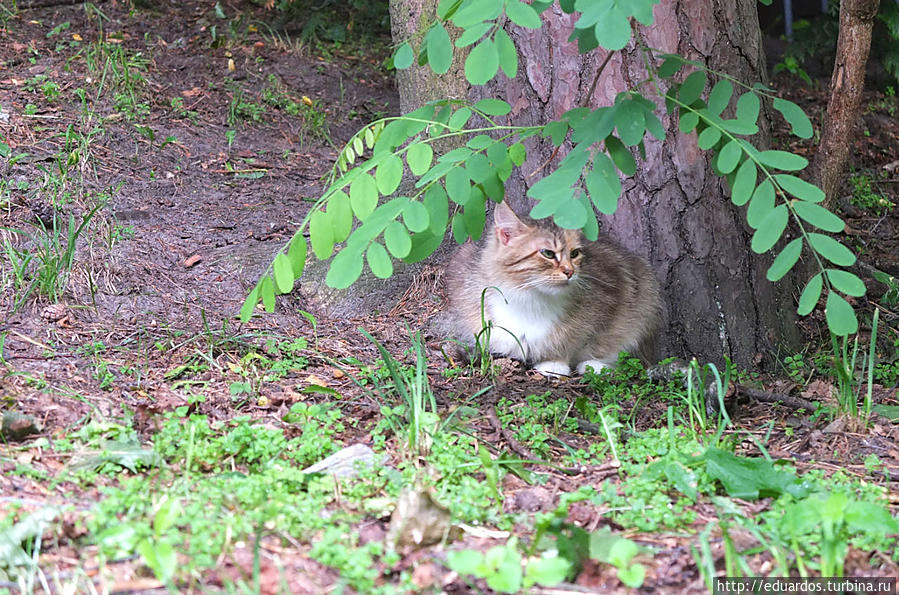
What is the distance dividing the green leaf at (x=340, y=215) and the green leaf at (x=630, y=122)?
41.8 inches

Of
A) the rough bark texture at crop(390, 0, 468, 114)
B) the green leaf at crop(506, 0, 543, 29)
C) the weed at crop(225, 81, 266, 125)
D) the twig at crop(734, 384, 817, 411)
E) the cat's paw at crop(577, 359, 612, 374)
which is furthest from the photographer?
the weed at crop(225, 81, 266, 125)

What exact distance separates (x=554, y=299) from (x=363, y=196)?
5.79 ft

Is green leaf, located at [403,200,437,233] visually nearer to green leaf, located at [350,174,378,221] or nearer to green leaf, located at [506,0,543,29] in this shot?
green leaf, located at [350,174,378,221]

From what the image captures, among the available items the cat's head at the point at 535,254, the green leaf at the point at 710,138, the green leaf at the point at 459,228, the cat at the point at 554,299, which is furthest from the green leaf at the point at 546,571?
the cat's head at the point at 535,254

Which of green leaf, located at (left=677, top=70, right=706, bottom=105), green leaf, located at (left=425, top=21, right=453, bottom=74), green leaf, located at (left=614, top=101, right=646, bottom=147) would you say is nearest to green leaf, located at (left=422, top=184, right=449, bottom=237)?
green leaf, located at (left=425, top=21, right=453, bottom=74)

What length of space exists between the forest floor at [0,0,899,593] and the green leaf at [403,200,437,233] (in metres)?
0.69

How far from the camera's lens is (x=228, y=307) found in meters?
4.98

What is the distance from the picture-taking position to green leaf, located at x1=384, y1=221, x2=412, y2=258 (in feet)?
11.0

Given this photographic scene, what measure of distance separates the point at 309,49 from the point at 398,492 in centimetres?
571

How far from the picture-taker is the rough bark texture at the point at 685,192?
4.53m

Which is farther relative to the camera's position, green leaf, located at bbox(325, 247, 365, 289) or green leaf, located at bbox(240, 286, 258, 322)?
green leaf, located at bbox(240, 286, 258, 322)

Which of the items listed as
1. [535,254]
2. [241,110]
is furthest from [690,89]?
[241,110]

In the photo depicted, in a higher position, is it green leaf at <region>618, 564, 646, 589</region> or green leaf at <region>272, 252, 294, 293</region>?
green leaf at <region>272, 252, 294, 293</region>

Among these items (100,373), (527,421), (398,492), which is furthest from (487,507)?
(100,373)
